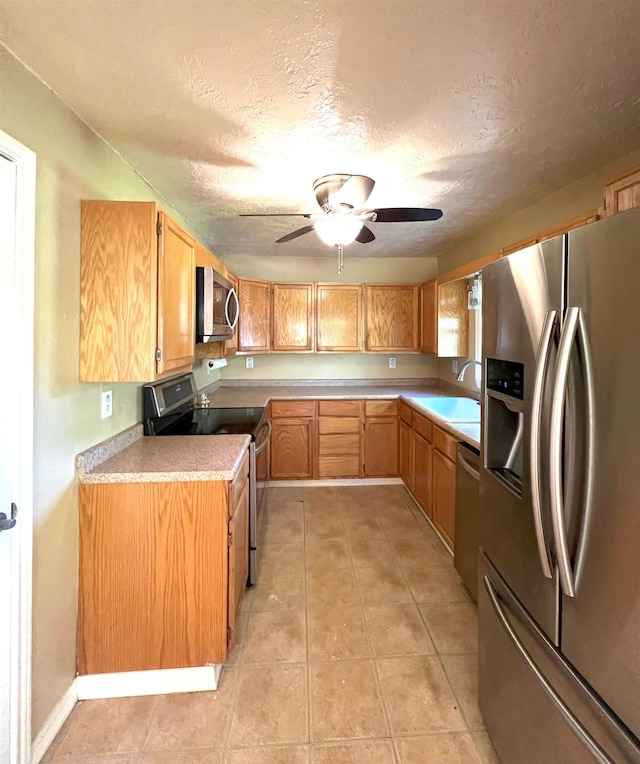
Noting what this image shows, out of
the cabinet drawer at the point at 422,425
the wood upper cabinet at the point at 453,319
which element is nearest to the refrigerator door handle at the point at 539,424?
the cabinet drawer at the point at 422,425

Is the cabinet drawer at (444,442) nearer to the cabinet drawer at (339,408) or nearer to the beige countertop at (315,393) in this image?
the beige countertop at (315,393)

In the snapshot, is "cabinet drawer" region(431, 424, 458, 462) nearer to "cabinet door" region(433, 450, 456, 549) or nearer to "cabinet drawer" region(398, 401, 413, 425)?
"cabinet door" region(433, 450, 456, 549)

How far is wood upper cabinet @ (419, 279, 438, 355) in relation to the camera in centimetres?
352

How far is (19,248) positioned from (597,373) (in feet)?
5.49

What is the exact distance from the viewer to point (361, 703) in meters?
1.55

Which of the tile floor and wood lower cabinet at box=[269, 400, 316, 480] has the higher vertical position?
wood lower cabinet at box=[269, 400, 316, 480]

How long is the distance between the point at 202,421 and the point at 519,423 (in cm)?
195

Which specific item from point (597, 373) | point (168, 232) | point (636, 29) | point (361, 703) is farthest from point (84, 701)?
point (636, 29)

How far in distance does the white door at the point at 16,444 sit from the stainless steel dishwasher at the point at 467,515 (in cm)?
192

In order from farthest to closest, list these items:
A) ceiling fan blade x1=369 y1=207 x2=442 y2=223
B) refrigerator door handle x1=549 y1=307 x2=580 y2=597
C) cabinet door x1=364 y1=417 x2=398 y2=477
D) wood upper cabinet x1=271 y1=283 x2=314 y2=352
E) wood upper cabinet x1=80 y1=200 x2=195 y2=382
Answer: wood upper cabinet x1=271 y1=283 x2=314 y2=352 → cabinet door x1=364 y1=417 x2=398 y2=477 → ceiling fan blade x1=369 y1=207 x2=442 y2=223 → wood upper cabinet x1=80 y1=200 x2=195 y2=382 → refrigerator door handle x1=549 y1=307 x2=580 y2=597

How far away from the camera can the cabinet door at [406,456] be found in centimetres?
353

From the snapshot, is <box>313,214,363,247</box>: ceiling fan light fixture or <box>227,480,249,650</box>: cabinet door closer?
<box>227,480,249,650</box>: cabinet door

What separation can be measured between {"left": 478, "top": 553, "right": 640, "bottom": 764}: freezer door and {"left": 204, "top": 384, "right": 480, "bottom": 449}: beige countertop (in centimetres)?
152

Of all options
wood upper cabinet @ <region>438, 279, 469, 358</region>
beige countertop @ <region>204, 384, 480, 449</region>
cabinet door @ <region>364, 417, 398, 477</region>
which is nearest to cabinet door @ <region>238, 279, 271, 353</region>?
beige countertop @ <region>204, 384, 480, 449</region>
